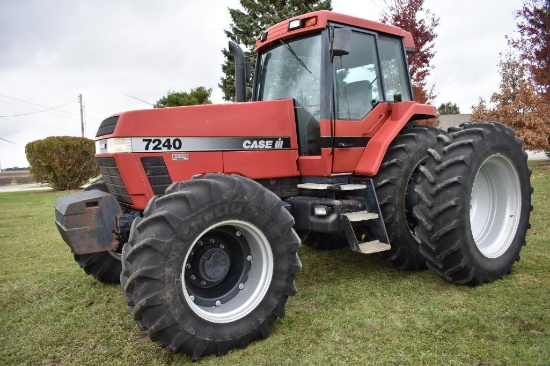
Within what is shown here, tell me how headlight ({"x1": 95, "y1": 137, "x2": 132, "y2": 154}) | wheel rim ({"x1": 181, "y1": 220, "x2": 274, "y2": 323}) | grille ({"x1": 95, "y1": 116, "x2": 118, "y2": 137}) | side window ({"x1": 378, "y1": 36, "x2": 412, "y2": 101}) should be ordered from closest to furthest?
1. wheel rim ({"x1": 181, "y1": 220, "x2": 274, "y2": 323})
2. headlight ({"x1": 95, "y1": 137, "x2": 132, "y2": 154})
3. grille ({"x1": 95, "y1": 116, "x2": 118, "y2": 137})
4. side window ({"x1": 378, "y1": 36, "x2": 412, "y2": 101})

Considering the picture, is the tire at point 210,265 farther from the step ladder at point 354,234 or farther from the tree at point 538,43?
the tree at point 538,43

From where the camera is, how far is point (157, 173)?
3.54 metres

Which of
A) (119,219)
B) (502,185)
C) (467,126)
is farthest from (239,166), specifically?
(502,185)

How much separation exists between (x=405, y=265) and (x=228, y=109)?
Result: 2.41 metres

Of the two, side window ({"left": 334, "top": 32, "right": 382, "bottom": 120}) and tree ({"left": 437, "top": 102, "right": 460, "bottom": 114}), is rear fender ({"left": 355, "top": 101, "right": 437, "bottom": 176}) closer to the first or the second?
side window ({"left": 334, "top": 32, "right": 382, "bottom": 120})

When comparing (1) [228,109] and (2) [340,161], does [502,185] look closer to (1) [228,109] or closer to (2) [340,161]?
(2) [340,161]

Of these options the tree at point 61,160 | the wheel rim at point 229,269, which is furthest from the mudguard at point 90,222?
the tree at point 61,160

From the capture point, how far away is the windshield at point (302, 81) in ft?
13.7

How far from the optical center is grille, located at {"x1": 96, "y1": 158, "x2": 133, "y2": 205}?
3592 mm

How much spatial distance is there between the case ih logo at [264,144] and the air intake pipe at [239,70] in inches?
37.2

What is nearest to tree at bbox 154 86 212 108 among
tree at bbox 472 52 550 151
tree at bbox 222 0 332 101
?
tree at bbox 222 0 332 101

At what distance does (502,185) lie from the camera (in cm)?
467

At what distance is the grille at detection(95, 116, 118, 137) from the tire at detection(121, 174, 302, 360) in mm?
877

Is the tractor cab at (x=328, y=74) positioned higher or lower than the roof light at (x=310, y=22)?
lower
